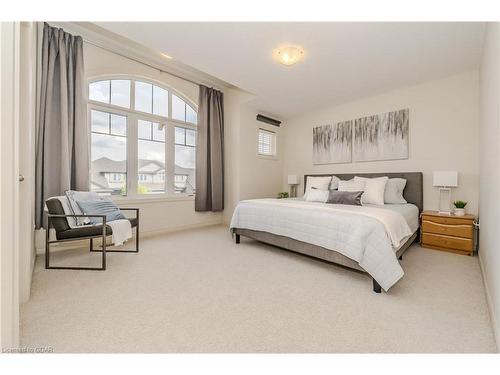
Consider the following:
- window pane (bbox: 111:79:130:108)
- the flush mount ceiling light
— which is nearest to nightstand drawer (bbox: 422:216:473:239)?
A: the flush mount ceiling light

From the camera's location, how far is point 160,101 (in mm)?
4023

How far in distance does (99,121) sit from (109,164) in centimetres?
64

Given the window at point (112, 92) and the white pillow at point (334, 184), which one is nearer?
the window at point (112, 92)

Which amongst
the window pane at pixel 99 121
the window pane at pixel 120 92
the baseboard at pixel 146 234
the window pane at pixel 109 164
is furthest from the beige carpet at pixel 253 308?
the window pane at pixel 120 92

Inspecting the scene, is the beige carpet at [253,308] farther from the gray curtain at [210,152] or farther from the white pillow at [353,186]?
the gray curtain at [210,152]

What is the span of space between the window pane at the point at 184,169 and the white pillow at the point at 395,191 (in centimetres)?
346

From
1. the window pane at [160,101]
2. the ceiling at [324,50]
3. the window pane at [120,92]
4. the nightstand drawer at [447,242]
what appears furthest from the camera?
the window pane at [160,101]

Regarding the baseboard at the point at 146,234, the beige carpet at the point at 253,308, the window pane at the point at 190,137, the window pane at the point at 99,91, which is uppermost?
the window pane at the point at 99,91

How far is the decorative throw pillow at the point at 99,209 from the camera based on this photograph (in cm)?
259

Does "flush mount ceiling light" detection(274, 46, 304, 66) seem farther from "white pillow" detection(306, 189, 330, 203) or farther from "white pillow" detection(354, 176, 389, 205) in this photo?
"white pillow" detection(354, 176, 389, 205)

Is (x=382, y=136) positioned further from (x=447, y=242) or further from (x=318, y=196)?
(x=447, y=242)

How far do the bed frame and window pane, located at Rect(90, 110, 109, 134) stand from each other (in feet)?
8.15
